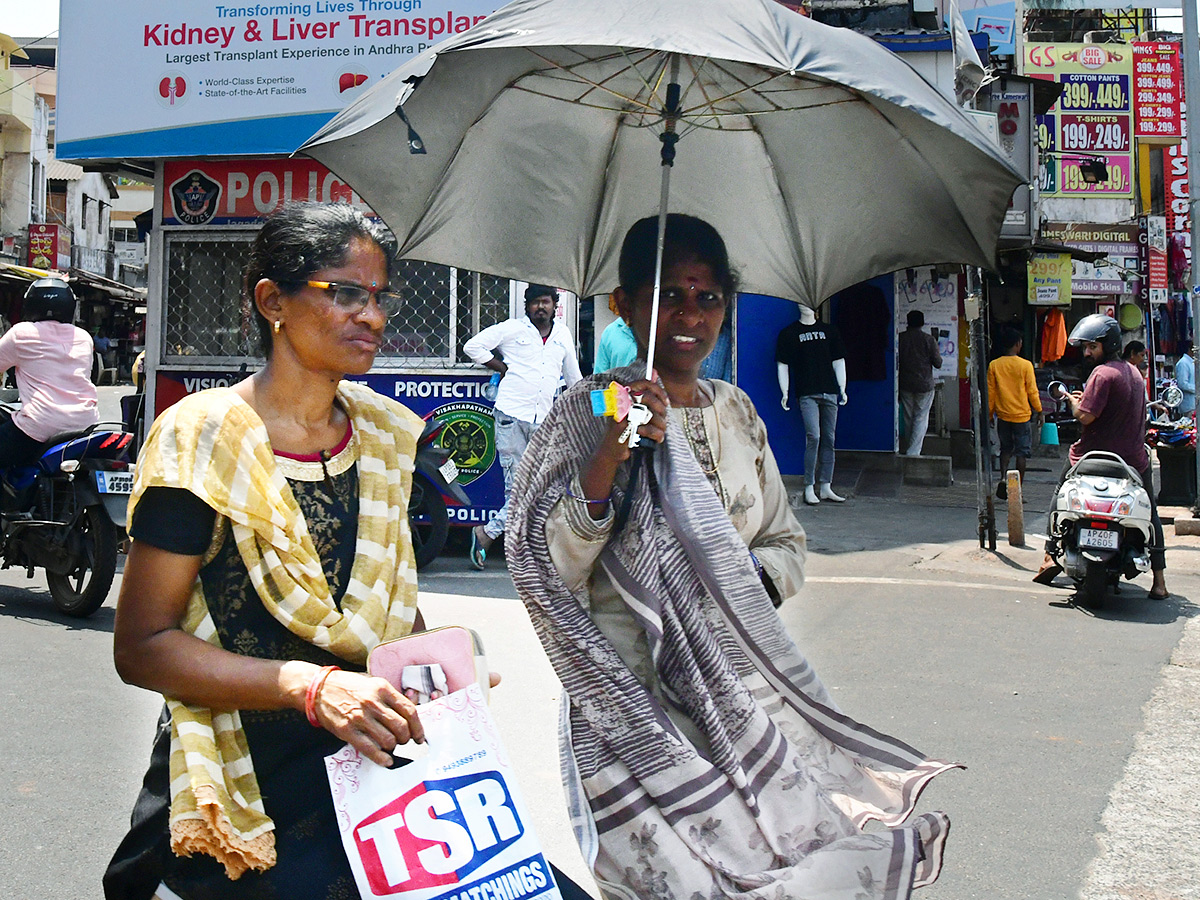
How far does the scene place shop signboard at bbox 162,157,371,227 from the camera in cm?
873

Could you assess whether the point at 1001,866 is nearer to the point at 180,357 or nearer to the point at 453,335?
the point at 453,335

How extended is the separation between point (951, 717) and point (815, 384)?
7.21 m

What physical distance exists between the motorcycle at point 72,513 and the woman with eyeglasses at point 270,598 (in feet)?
16.2

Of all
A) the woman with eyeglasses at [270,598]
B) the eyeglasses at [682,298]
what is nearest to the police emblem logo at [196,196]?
the eyeglasses at [682,298]

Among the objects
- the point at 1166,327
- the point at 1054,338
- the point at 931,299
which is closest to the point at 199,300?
the point at 931,299

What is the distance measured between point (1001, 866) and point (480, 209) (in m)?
2.58

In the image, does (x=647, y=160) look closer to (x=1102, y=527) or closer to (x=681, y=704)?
(x=681, y=704)

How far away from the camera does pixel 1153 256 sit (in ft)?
74.4

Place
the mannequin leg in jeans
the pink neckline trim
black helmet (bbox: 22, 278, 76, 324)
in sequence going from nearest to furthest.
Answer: the pink neckline trim → black helmet (bbox: 22, 278, 76, 324) → the mannequin leg in jeans

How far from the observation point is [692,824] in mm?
2154

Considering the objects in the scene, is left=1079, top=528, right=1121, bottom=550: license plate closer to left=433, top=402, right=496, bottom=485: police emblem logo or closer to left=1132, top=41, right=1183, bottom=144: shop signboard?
left=433, top=402, right=496, bottom=485: police emblem logo

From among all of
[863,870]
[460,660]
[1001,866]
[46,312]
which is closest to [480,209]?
[460,660]

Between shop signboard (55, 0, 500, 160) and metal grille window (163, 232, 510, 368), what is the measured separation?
2.77 feet

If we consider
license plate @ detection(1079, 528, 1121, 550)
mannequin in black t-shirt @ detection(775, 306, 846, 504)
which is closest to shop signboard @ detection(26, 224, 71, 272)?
mannequin in black t-shirt @ detection(775, 306, 846, 504)
